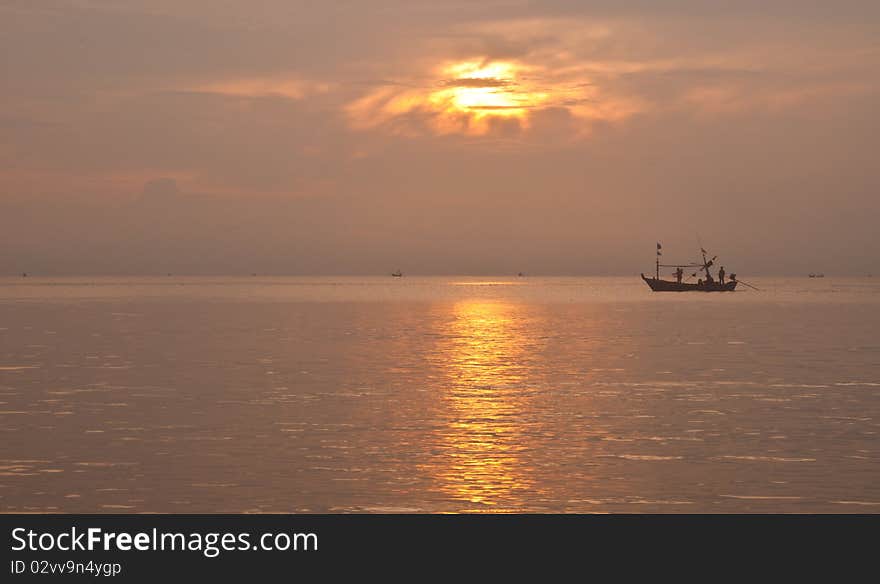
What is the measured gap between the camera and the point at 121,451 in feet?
81.6

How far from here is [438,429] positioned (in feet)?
93.8

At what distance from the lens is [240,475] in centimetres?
2191

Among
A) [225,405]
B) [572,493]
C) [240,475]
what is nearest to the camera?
[572,493]

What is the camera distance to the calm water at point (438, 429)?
20219 millimetres

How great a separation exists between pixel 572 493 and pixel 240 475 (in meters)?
6.41

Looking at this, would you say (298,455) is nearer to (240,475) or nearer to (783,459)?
→ (240,475)

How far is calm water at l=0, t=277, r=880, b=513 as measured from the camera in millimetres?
20219

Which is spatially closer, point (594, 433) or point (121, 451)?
point (121, 451)

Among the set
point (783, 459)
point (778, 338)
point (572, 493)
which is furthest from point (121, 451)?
point (778, 338)
